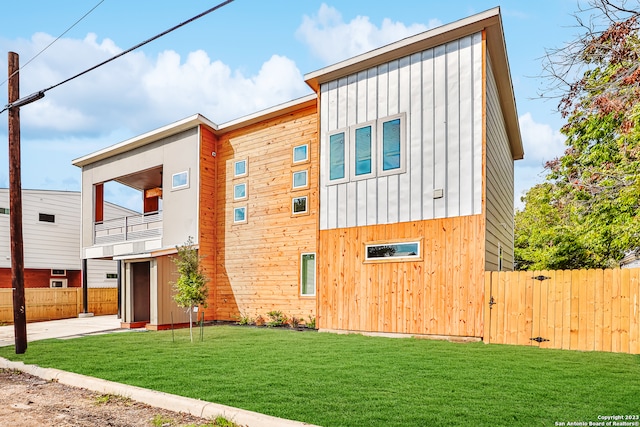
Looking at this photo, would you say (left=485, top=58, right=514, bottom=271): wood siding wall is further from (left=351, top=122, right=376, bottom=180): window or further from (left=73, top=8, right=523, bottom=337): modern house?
(left=351, top=122, right=376, bottom=180): window

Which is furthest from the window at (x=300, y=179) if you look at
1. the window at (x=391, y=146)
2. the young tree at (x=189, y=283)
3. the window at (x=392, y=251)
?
the young tree at (x=189, y=283)

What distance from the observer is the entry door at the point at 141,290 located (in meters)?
16.6

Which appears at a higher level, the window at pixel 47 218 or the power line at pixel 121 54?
the power line at pixel 121 54

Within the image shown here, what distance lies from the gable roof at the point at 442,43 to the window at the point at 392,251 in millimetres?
4848

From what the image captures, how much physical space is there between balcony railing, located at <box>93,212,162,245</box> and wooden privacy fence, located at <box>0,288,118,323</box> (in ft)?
10.2

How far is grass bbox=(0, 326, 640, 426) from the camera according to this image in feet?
Answer: 16.1

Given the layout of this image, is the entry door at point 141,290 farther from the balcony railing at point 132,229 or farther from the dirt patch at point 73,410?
the dirt patch at point 73,410

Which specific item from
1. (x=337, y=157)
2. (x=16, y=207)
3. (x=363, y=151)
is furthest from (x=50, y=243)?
(x=363, y=151)

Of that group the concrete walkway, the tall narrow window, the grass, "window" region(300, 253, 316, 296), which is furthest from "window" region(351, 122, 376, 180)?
the concrete walkway

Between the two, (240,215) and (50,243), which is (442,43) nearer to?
(240,215)

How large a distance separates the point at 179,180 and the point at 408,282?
394 inches

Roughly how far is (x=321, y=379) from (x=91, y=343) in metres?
7.54

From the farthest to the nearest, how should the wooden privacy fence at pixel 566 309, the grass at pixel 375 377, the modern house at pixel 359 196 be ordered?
1. the modern house at pixel 359 196
2. the wooden privacy fence at pixel 566 309
3. the grass at pixel 375 377

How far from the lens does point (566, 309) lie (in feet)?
31.3
